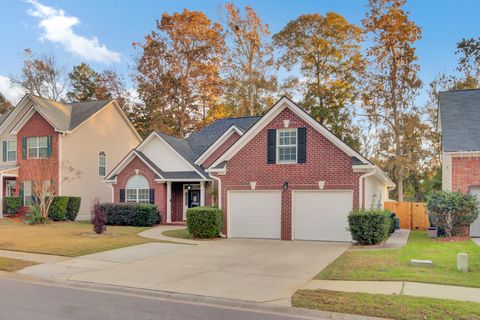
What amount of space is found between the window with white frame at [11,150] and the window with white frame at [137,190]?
1010cm

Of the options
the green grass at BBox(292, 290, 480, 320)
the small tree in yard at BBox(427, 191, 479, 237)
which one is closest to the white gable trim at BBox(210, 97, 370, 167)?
the small tree in yard at BBox(427, 191, 479, 237)

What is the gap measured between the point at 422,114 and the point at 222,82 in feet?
59.8

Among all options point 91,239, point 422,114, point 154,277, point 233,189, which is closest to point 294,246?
point 233,189

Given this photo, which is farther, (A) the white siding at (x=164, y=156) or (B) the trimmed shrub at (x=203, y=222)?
(A) the white siding at (x=164, y=156)

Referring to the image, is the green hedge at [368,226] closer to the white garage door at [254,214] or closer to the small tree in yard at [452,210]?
the small tree in yard at [452,210]

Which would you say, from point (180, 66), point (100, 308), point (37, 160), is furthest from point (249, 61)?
point (100, 308)

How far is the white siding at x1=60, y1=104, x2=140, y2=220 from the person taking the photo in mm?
28531

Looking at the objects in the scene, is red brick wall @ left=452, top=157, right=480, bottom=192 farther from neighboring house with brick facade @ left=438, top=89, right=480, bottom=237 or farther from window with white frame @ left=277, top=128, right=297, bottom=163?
window with white frame @ left=277, top=128, right=297, bottom=163

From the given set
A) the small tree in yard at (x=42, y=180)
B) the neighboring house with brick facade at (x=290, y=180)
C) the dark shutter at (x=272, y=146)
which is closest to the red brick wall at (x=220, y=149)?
the neighboring house with brick facade at (x=290, y=180)

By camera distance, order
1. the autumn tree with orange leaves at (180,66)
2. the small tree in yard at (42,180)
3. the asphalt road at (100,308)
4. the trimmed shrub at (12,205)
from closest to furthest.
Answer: the asphalt road at (100,308)
the small tree in yard at (42,180)
the trimmed shrub at (12,205)
the autumn tree with orange leaves at (180,66)

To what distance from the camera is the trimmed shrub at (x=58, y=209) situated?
25859 mm

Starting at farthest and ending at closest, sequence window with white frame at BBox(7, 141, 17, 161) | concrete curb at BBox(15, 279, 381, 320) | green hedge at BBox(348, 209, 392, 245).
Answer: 1. window with white frame at BBox(7, 141, 17, 161)
2. green hedge at BBox(348, 209, 392, 245)
3. concrete curb at BBox(15, 279, 381, 320)

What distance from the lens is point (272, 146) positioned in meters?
18.3

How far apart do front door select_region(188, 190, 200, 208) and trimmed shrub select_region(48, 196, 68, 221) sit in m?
7.65
